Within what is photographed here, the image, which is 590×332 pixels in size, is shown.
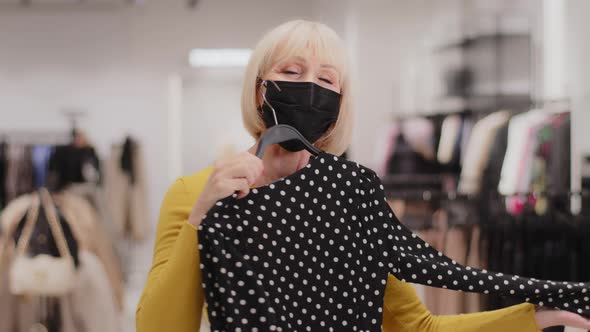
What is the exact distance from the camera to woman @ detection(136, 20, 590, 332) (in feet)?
3.43

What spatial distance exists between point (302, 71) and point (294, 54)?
32 mm

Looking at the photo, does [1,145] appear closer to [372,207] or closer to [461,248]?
[461,248]

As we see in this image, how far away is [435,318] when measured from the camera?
1.32 meters

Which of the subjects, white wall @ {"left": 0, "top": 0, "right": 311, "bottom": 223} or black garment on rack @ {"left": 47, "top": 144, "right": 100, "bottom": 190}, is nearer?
black garment on rack @ {"left": 47, "top": 144, "right": 100, "bottom": 190}

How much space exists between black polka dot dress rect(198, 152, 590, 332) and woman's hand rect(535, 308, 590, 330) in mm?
14

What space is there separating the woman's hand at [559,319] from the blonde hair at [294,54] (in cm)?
50

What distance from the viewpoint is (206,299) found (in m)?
1.06

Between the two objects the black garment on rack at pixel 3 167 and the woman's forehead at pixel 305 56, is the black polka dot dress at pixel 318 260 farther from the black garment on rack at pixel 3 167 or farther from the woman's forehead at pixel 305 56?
the black garment on rack at pixel 3 167

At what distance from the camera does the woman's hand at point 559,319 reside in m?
1.28

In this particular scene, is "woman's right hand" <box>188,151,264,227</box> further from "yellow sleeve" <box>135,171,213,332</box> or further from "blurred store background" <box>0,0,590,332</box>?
"blurred store background" <box>0,0,590,332</box>

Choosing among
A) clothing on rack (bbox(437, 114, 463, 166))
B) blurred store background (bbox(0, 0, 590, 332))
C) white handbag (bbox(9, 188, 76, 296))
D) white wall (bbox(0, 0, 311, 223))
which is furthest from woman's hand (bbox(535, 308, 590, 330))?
white wall (bbox(0, 0, 311, 223))

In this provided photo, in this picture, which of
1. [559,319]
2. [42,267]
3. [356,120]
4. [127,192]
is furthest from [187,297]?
[127,192]

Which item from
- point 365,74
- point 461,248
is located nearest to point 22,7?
point 365,74

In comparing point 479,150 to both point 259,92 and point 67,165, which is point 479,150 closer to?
point 67,165
